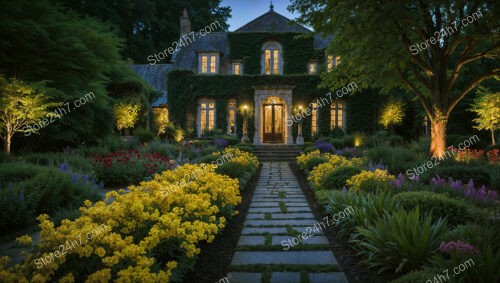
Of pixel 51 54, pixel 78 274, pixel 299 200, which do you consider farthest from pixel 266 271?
pixel 51 54

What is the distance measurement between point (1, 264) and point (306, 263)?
2.83 m

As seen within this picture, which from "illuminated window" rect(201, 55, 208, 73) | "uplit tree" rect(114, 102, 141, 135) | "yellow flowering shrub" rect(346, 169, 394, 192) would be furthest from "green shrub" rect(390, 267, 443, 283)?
"illuminated window" rect(201, 55, 208, 73)

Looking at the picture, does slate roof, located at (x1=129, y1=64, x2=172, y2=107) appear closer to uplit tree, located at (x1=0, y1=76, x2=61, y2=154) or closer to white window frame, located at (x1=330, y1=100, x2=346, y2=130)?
white window frame, located at (x1=330, y1=100, x2=346, y2=130)

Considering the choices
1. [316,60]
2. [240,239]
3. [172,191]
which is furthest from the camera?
[316,60]

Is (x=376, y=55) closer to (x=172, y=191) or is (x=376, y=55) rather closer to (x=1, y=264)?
(x=172, y=191)

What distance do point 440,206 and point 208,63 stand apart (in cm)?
1951

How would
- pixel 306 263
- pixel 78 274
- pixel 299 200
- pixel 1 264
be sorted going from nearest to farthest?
pixel 1 264 < pixel 78 274 < pixel 306 263 < pixel 299 200

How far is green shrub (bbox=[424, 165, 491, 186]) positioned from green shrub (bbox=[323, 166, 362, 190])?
2166mm

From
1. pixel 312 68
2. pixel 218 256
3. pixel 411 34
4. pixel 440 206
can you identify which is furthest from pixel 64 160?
pixel 312 68

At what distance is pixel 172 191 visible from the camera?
142 inches

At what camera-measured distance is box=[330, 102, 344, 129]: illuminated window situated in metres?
19.8

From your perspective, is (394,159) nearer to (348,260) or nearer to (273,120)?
(348,260)

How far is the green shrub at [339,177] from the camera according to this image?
6.24 m

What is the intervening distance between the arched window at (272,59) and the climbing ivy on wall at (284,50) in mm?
316
